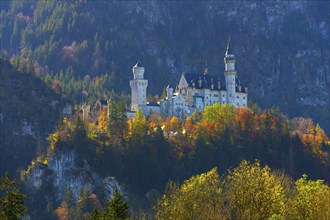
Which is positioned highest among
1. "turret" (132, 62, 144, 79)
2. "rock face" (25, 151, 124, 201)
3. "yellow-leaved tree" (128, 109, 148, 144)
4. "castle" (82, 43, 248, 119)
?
"turret" (132, 62, 144, 79)

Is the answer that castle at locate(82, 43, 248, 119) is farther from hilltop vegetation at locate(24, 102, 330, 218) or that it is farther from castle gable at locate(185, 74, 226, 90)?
hilltop vegetation at locate(24, 102, 330, 218)

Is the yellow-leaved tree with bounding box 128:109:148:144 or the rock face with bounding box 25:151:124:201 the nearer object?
the rock face with bounding box 25:151:124:201

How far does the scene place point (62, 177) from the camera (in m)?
155

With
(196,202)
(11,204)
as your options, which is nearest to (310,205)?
(196,202)

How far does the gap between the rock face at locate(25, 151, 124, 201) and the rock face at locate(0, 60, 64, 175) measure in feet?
76.2

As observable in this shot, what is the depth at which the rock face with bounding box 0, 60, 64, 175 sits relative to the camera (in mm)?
182500

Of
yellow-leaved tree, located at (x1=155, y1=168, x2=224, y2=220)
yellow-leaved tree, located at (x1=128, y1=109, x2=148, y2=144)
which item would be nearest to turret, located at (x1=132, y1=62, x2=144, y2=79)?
yellow-leaved tree, located at (x1=128, y1=109, x2=148, y2=144)

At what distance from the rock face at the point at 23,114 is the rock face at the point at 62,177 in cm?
2322

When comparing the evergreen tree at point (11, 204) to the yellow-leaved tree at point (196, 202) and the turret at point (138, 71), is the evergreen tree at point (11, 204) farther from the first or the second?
the turret at point (138, 71)

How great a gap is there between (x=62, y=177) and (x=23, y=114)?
124ft

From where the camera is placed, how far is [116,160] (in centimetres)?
15412

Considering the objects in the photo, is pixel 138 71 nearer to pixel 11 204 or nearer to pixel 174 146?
pixel 174 146

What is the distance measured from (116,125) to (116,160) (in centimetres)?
725

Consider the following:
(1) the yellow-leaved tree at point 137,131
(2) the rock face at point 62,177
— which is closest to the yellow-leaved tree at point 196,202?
(2) the rock face at point 62,177
